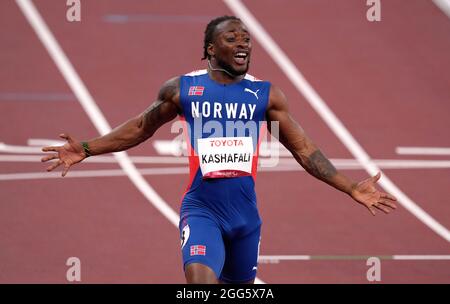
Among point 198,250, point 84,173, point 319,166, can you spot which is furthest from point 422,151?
point 198,250

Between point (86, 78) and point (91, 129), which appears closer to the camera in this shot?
point (91, 129)

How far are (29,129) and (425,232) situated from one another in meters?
4.71

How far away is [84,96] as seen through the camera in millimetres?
12211

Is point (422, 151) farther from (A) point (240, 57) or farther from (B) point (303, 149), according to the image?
(A) point (240, 57)

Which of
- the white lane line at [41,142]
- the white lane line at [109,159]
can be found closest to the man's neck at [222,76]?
the white lane line at [109,159]

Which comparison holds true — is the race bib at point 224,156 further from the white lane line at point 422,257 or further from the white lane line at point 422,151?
the white lane line at point 422,151

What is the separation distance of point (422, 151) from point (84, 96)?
162 inches

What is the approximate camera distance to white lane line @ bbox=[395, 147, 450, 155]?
35.7 feet

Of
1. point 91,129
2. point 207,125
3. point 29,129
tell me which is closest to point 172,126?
point 91,129

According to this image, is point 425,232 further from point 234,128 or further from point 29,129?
point 29,129

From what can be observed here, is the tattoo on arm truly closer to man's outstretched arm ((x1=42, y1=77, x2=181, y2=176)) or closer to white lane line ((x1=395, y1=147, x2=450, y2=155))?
man's outstretched arm ((x1=42, y1=77, x2=181, y2=176))

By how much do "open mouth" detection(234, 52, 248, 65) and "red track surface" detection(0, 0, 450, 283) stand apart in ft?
8.83

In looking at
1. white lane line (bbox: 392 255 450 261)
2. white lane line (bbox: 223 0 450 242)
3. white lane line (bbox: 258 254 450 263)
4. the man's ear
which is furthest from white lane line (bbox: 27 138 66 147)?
the man's ear

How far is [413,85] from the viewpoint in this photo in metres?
12.5
